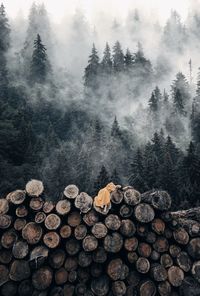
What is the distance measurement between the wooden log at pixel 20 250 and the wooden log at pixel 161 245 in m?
3.18

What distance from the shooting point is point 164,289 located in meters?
8.71

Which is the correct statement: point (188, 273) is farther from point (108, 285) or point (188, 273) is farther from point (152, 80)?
point (152, 80)

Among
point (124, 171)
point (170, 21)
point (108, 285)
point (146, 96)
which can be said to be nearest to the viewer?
point (108, 285)

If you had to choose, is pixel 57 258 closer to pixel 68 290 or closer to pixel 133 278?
pixel 68 290

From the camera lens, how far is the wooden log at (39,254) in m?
8.61

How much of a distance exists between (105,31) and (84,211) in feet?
391

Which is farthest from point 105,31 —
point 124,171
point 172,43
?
point 124,171

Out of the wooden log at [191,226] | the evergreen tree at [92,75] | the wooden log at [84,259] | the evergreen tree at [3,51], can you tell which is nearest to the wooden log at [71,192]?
the wooden log at [84,259]

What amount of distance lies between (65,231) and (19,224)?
1.17 m

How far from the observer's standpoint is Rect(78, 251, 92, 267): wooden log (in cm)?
880

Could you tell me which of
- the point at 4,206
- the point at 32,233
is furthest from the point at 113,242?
the point at 4,206

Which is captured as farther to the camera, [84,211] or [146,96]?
[146,96]

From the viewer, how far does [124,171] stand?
160 ft

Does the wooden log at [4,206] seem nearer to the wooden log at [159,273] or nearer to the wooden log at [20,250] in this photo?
the wooden log at [20,250]
